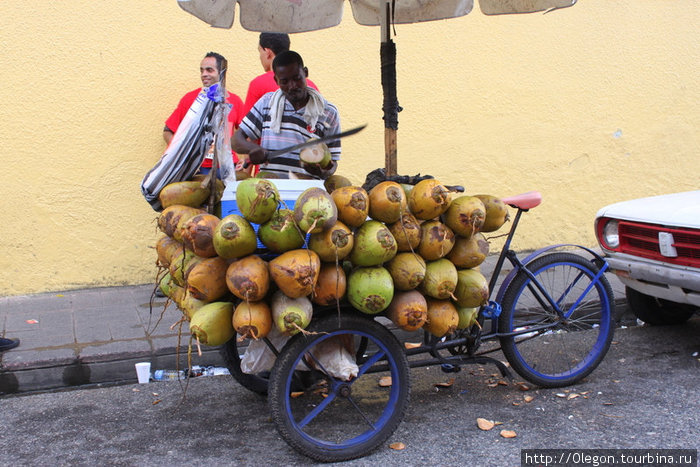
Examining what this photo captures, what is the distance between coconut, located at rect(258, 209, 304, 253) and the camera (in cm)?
273

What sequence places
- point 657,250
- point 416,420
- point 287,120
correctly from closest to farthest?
point 416,420 → point 287,120 → point 657,250

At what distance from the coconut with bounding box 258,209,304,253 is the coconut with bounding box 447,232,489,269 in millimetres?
831

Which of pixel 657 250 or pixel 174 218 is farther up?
pixel 174 218

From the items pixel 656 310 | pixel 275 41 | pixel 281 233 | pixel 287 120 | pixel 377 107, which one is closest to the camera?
pixel 281 233

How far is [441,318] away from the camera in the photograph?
10.0 feet

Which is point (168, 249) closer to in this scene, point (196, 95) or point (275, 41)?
point (275, 41)

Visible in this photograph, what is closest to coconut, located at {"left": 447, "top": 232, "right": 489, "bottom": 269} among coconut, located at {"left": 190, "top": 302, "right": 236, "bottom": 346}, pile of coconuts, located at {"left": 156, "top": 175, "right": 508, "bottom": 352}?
pile of coconuts, located at {"left": 156, "top": 175, "right": 508, "bottom": 352}

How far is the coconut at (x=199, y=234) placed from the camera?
2744 mm

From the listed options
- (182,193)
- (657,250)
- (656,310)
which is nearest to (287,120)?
(182,193)

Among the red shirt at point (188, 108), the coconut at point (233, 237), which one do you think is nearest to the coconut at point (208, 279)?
the coconut at point (233, 237)

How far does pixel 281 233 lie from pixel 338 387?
0.84 metres

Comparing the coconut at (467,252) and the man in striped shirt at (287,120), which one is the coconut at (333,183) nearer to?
the man in striped shirt at (287,120)

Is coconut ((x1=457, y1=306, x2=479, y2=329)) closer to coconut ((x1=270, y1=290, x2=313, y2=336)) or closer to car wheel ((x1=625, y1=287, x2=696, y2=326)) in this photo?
coconut ((x1=270, y1=290, x2=313, y2=336))

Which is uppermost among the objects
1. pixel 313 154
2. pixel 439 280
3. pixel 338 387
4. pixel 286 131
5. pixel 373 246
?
pixel 286 131
